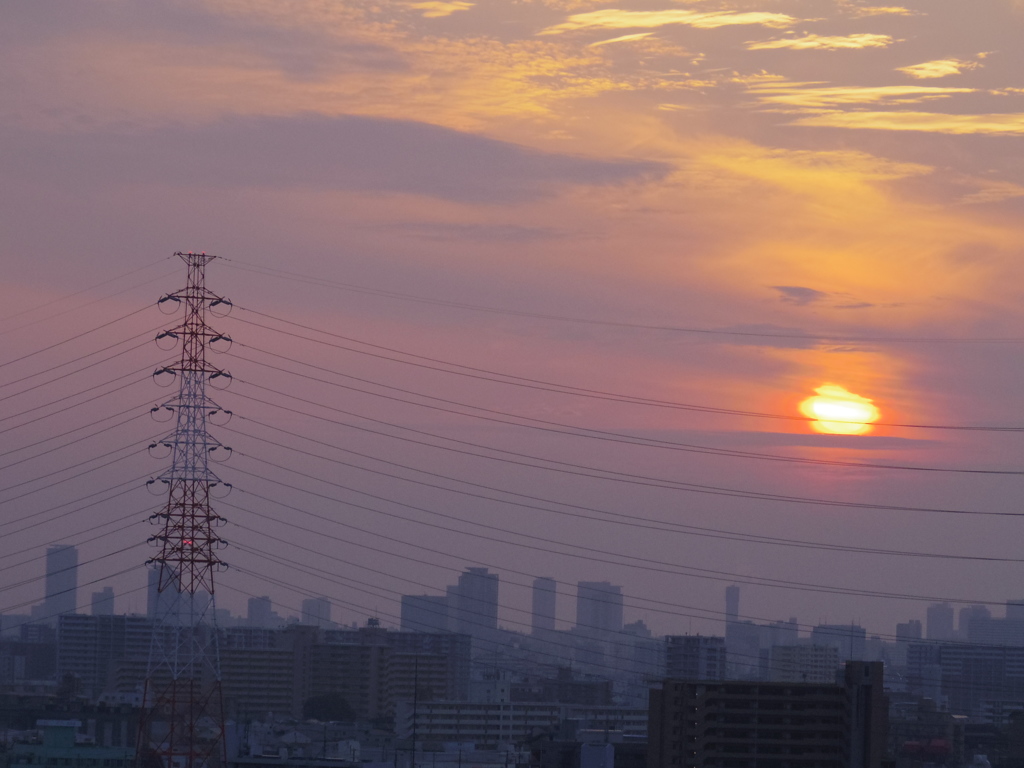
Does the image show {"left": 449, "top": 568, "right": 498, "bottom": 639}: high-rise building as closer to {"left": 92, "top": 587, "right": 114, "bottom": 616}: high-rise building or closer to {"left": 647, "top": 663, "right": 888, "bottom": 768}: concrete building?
{"left": 92, "top": 587, "right": 114, "bottom": 616}: high-rise building

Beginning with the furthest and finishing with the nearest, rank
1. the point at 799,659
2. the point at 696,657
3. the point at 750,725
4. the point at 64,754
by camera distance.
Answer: the point at 799,659, the point at 696,657, the point at 64,754, the point at 750,725

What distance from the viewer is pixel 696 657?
113m

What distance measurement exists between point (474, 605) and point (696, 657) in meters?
60.1

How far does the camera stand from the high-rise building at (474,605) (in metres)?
166

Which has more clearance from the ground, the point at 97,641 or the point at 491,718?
the point at 97,641

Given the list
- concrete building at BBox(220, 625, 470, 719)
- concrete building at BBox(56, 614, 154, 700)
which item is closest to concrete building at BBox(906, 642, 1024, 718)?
concrete building at BBox(220, 625, 470, 719)

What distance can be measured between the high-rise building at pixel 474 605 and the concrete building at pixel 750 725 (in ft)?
396

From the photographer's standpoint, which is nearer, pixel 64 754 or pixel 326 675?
pixel 64 754

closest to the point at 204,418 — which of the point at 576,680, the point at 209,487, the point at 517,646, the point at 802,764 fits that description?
the point at 209,487

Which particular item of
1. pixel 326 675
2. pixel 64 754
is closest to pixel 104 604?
pixel 326 675

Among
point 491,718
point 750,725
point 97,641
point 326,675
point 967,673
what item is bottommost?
point 491,718

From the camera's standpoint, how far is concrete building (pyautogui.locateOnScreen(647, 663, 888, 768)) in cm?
3850

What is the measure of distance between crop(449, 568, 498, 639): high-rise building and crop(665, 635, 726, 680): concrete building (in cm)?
4743

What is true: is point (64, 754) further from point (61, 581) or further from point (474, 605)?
point (61, 581)
